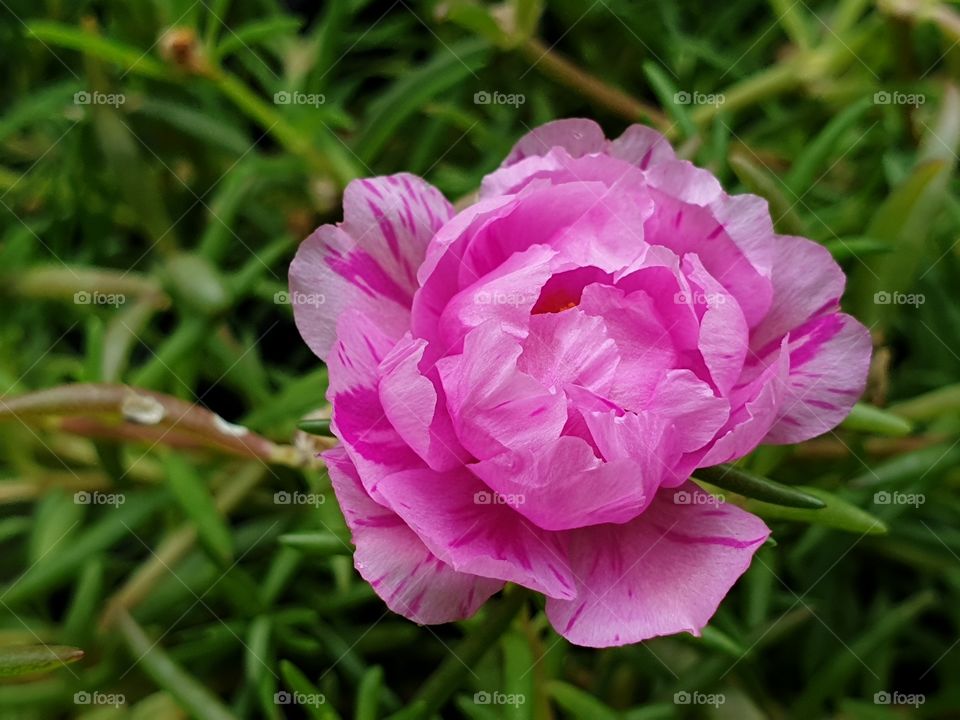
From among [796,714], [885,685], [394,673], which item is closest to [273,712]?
[394,673]

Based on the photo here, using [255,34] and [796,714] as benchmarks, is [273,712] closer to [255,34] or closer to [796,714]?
[796,714]

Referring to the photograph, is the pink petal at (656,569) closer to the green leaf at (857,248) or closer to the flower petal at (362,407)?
the flower petal at (362,407)

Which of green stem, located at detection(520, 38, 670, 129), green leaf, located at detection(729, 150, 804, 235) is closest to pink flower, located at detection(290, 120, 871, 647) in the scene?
green leaf, located at detection(729, 150, 804, 235)
